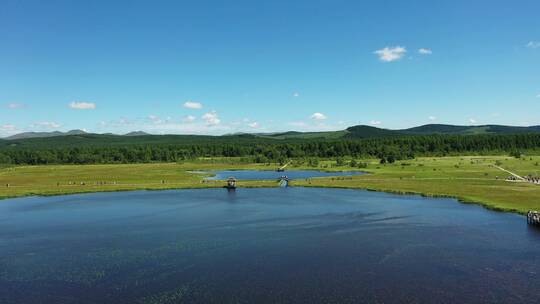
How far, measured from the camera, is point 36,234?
55.8 m

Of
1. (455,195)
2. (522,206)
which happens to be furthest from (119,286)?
(455,195)

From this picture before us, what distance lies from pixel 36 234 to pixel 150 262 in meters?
23.2

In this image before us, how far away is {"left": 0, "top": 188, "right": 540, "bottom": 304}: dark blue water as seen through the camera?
34375mm

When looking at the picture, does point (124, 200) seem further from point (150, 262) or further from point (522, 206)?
point (522, 206)

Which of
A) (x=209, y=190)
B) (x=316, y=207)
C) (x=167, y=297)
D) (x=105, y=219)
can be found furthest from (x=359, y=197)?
(x=167, y=297)

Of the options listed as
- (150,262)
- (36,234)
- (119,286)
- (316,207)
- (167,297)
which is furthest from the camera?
(316,207)

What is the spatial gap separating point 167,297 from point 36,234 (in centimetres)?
3213

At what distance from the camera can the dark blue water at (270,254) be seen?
34375 mm

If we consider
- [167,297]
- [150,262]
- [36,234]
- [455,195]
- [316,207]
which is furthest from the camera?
[455,195]

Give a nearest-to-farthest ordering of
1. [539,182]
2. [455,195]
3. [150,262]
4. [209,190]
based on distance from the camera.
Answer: [150,262] → [455,195] → [539,182] → [209,190]

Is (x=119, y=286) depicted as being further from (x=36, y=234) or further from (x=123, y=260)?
(x=36, y=234)

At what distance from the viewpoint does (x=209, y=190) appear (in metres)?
103

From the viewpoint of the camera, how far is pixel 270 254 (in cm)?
4509

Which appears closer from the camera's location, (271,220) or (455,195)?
(271,220)
